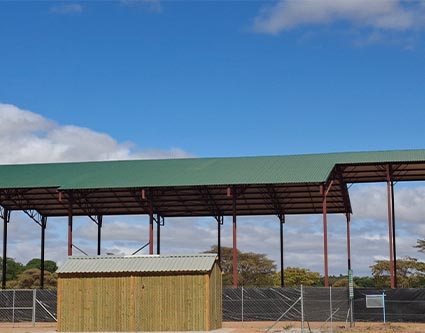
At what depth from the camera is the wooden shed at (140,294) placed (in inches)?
1501

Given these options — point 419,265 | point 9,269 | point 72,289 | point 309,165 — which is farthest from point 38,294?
point 9,269

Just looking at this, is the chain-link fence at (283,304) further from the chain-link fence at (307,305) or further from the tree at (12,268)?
the tree at (12,268)

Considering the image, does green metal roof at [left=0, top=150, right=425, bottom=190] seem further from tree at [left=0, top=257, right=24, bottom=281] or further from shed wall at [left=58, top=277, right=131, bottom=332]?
tree at [left=0, top=257, right=24, bottom=281]

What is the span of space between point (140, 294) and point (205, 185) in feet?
44.1

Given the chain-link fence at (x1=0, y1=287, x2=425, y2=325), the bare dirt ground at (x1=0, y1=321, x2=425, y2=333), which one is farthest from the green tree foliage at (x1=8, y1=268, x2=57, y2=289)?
the bare dirt ground at (x1=0, y1=321, x2=425, y2=333)

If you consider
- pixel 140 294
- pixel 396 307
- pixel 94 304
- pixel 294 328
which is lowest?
pixel 294 328

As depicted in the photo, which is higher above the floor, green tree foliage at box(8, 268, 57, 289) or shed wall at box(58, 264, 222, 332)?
green tree foliage at box(8, 268, 57, 289)

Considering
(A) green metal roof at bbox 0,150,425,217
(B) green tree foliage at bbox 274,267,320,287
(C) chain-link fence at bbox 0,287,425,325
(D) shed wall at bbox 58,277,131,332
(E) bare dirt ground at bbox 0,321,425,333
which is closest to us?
(D) shed wall at bbox 58,277,131,332

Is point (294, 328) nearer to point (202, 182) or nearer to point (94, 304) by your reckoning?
point (94, 304)

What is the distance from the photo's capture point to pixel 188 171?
5534 centimetres

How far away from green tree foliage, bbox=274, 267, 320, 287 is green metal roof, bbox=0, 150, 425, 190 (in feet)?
164

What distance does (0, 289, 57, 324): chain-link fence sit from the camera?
49.0m

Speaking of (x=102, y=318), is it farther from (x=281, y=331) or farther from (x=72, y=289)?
(x=281, y=331)

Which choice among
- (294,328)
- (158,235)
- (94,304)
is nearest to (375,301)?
(294,328)
